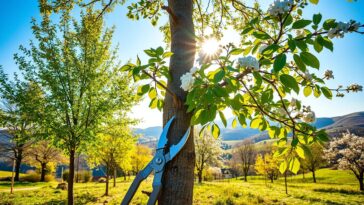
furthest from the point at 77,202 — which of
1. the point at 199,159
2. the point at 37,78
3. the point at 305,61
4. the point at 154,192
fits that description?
the point at 199,159

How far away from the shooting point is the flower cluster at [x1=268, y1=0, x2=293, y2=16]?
4.31 feet

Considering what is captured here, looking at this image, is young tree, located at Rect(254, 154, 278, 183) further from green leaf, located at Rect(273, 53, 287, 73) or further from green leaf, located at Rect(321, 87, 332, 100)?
green leaf, located at Rect(273, 53, 287, 73)

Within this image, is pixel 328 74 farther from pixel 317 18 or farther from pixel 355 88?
pixel 317 18

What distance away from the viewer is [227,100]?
1471 millimetres

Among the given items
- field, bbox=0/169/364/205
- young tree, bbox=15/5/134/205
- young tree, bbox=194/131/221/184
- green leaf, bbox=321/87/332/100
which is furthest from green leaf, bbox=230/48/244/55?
young tree, bbox=194/131/221/184

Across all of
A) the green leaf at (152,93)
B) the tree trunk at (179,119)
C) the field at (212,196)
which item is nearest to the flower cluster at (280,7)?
the tree trunk at (179,119)

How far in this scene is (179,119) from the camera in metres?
1.86

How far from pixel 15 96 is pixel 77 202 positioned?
8600 millimetres

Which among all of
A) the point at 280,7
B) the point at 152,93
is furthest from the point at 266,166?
the point at 280,7

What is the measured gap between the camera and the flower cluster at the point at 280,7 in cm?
131

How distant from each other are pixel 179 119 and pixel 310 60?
1.02 m

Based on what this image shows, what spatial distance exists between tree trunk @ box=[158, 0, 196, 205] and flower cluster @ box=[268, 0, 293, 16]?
0.91m

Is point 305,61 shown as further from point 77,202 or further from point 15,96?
point 77,202

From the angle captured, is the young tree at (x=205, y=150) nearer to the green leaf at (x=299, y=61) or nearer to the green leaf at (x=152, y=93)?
the green leaf at (x=152, y=93)
